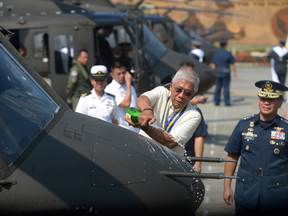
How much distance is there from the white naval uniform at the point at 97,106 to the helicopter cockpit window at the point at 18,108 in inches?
72.4

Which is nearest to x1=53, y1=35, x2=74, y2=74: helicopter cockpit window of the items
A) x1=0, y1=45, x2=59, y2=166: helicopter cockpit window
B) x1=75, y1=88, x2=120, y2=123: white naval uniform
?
x1=75, y1=88, x2=120, y2=123: white naval uniform

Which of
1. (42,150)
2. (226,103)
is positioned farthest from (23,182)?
(226,103)

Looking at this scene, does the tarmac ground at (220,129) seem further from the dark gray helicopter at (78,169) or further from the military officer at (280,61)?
the dark gray helicopter at (78,169)

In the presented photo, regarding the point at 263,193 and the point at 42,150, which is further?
the point at 263,193

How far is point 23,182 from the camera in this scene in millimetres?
2426

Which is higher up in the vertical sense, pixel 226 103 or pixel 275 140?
pixel 226 103

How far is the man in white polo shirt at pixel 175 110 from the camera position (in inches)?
122

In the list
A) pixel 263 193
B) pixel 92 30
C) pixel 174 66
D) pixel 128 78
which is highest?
pixel 92 30

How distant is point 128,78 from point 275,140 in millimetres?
2924

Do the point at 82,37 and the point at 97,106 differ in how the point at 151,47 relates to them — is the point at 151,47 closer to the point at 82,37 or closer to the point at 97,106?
the point at 82,37

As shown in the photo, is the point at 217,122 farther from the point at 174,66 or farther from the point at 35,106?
the point at 35,106

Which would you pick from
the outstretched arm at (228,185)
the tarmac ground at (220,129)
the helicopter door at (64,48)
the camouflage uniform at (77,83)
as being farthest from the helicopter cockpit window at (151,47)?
the outstretched arm at (228,185)

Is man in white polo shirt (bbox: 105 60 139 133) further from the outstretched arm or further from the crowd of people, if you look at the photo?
the outstretched arm

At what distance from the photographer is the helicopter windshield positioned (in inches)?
339
